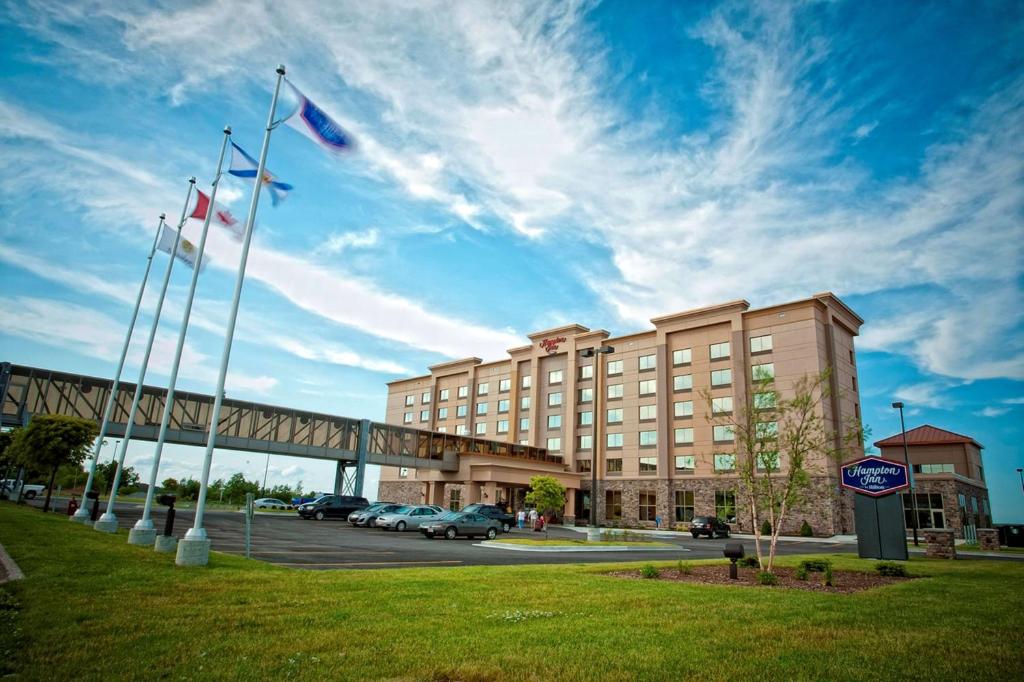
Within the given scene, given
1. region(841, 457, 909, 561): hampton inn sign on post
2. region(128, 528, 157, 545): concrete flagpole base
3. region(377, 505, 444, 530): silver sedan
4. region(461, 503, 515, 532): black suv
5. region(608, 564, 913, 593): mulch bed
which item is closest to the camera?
region(608, 564, 913, 593): mulch bed

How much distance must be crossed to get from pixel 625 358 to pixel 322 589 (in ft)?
177

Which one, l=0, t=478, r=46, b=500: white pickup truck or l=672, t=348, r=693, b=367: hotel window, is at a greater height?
l=672, t=348, r=693, b=367: hotel window

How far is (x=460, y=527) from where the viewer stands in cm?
3006

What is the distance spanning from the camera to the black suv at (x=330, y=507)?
42.1 meters

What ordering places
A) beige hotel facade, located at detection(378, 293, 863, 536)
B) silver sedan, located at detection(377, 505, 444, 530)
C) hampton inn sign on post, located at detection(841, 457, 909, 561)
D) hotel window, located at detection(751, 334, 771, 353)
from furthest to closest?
hotel window, located at detection(751, 334, 771, 353) → beige hotel facade, located at detection(378, 293, 863, 536) → silver sedan, located at detection(377, 505, 444, 530) → hampton inn sign on post, located at detection(841, 457, 909, 561)

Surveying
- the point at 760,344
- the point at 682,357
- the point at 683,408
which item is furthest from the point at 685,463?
the point at 760,344

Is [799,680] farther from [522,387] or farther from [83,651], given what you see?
[522,387]

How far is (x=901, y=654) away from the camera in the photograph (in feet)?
21.9

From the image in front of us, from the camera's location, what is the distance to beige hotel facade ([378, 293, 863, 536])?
4931cm

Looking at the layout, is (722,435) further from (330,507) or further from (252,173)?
(252,173)

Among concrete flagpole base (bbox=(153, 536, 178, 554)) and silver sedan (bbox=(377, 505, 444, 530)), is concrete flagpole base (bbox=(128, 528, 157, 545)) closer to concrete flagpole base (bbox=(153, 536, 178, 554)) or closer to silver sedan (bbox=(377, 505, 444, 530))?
concrete flagpole base (bbox=(153, 536, 178, 554))

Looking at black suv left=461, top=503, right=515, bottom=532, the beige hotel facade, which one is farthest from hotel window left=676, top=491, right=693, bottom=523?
black suv left=461, top=503, right=515, bottom=532

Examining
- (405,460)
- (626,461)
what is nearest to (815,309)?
(626,461)

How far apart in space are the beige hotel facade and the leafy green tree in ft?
101
